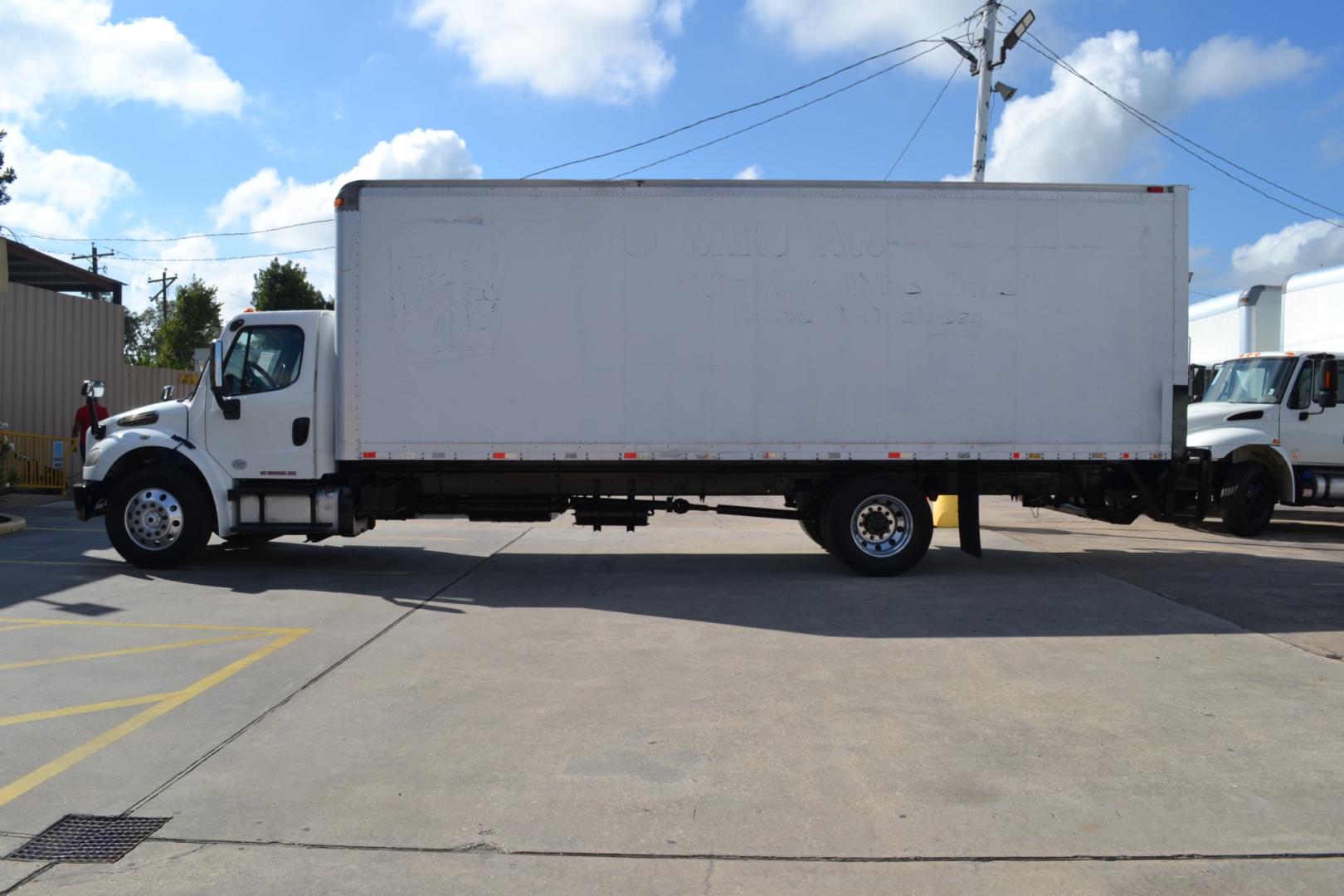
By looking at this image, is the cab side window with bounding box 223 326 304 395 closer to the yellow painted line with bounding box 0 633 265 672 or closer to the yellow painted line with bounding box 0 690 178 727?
the yellow painted line with bounding box 0 633 265 672

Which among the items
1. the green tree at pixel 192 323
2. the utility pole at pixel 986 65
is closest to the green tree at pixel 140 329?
the green tree at pixel 192 323

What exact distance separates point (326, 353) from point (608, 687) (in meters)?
5.64

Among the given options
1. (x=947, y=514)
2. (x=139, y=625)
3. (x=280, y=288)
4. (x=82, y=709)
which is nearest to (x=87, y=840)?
(x=82, y=709)

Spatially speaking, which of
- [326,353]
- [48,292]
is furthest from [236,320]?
[48,292]

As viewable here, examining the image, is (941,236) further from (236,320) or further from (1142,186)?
(236,320)

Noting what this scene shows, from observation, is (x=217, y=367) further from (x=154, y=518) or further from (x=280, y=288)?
(x=280, y=288)

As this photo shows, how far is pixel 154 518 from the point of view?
33.7 feet

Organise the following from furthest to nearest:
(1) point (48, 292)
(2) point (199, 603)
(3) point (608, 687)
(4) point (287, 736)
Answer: (1) point (48, 292) < (2) point (199, 603) < (3) point (608, 687) < (4) point (287, 736)

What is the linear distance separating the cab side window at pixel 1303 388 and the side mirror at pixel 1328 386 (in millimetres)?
255

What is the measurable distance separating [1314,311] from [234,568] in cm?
1553

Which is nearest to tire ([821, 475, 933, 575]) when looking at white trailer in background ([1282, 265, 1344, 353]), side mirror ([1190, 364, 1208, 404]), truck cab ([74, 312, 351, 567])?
truck cab ([74, 312, 351, 567])

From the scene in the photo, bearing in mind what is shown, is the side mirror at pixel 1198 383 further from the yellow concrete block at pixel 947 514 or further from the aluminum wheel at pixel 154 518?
the aluminum wheel at pixel 154 518

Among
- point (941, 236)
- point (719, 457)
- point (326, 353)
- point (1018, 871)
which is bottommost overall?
point (1018, 871)

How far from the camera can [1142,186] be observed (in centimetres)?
988
